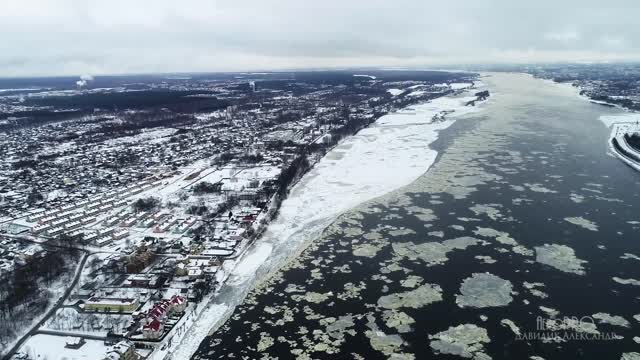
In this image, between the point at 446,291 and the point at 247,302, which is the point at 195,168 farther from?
the point at 446,291

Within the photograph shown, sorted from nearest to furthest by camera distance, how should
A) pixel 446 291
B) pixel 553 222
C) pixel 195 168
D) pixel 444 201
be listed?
pixel 446 291 < pixel 553 222 < pixel 444 201 < pixel 195 168

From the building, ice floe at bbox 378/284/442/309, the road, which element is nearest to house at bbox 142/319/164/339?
the building

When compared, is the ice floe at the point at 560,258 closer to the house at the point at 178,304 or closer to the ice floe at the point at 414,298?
the ice floe at the point at 414,298

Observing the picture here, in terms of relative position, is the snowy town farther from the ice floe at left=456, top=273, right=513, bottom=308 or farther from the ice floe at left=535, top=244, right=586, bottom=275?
the ice floe at left=535, top=244, right=586, bottom=275

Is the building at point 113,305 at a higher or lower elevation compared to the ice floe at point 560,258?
lower

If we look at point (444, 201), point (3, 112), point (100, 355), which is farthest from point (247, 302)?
point (3, 112)

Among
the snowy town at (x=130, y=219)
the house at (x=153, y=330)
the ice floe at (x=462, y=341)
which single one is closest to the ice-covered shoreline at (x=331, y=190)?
the snowy town at (x=130, y=219)
